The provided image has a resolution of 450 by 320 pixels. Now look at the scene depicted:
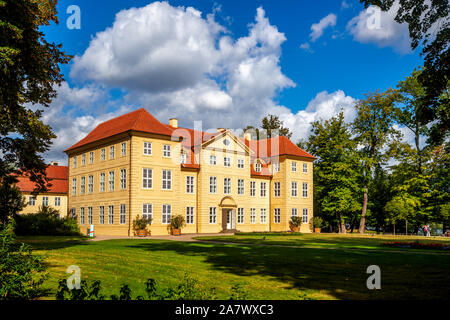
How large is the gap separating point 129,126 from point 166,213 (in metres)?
9.13

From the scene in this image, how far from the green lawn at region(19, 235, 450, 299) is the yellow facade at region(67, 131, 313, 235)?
20261mm

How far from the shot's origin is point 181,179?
4266 centimetres

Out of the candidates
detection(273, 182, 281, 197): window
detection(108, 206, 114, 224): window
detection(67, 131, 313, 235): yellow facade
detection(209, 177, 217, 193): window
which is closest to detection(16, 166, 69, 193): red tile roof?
detection(67, 131, 313, 235): yellow facade

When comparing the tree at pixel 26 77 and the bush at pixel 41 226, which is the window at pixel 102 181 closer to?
the bush at pixel 41 226

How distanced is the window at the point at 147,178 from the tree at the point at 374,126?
26.8 metres

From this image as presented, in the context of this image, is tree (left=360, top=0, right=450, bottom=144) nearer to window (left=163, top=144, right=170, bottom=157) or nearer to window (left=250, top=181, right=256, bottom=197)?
window (left=163, top=144, right=170, bottom=157)

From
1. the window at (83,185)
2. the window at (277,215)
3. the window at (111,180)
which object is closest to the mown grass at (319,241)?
the window at (111,180)

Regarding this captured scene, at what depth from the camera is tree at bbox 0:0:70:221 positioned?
1616 centimetres

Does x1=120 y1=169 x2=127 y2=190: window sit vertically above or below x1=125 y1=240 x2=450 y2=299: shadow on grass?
above

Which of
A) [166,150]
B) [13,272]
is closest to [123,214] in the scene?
[166,150]

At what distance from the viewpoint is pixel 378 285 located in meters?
11.4

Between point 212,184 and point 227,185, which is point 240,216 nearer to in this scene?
point 227,185

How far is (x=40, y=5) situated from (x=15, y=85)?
3658mm

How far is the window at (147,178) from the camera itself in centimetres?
3897
